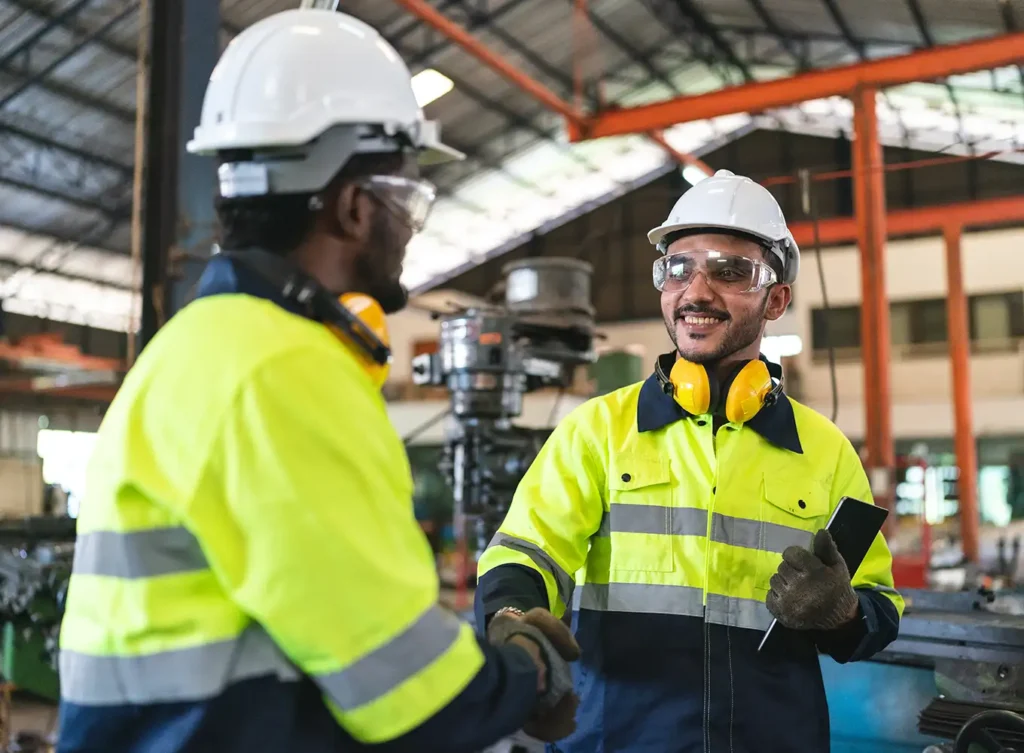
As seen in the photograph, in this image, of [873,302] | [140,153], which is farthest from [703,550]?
[873,302]

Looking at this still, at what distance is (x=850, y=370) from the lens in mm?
17344

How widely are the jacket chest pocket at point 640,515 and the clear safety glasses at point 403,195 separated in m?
0.75

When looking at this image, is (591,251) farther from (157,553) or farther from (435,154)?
(157,553)

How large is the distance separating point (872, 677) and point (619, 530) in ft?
4.40

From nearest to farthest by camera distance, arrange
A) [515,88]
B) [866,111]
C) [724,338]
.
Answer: [724,338]
[866,111]
[515,88]

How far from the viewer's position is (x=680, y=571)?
1.79 meters

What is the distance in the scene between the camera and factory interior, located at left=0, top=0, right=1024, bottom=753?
3.62 m

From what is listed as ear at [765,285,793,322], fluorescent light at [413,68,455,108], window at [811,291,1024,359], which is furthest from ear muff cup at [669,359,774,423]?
window at [811,291,1024,359]

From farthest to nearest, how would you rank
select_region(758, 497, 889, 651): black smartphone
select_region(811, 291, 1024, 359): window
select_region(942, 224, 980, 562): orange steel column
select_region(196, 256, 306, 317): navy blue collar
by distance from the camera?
select_region(811, 291, 1024, 359): window
select_region(942, 224, 980, 562): orange steel column
select_region(758, 497, 889, 651): black smartphone
select_region(196, 256, 306, 317): navy blue collar

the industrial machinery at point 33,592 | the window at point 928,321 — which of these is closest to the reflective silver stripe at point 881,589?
the industrial machinery at point 33,592

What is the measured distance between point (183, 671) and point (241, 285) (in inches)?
17.6

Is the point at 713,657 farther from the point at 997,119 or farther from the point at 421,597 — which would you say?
the point at 997,119

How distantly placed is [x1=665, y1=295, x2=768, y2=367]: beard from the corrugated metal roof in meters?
7.60

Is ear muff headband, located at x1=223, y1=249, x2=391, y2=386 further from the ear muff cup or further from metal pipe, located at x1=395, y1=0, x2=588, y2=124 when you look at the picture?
metal pipe, located at x1=395, y1=0, x2=588, y2=124
